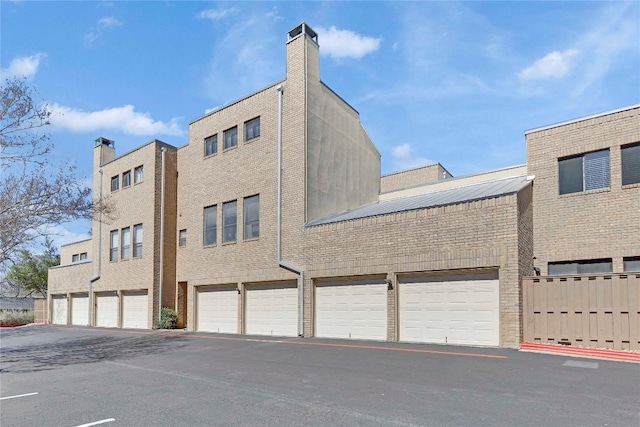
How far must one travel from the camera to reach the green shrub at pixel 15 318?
34938mm

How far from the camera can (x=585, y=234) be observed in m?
14.2

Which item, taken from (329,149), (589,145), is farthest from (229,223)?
(589,145)

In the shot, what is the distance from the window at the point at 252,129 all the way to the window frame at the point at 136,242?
922cm

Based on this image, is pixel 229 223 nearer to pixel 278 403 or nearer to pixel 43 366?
pixel 43 366

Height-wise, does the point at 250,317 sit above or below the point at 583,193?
below

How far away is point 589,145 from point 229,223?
14.2m

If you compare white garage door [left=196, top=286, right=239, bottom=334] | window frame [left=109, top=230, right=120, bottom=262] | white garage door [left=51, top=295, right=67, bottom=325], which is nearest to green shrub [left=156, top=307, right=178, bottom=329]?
white garage door [left=196, top=286, right=239, bottom=334]

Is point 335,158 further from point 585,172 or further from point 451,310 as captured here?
point 585,172

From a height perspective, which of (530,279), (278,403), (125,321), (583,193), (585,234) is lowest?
(125,321)

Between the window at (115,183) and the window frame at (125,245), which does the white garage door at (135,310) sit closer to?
the window frame at (125,245)

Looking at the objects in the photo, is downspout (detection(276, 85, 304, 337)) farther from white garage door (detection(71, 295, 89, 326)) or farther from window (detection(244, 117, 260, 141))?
white garage door (detection(71, 295, 89, 326))

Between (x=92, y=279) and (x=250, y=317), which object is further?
(x=92, y=279)

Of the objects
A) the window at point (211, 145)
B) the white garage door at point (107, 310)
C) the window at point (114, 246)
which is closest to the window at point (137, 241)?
the window at point (114, 246)

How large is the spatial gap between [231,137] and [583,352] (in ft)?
52.9
